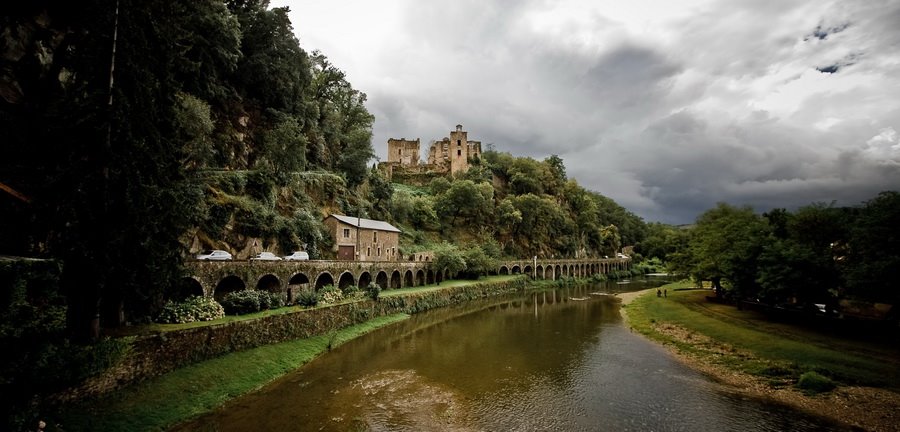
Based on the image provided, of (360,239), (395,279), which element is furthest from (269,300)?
(395,279)

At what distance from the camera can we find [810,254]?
26828mm

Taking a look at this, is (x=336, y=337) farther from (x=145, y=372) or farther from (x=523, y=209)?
(x=523, y=209)

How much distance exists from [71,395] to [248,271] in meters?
12.6

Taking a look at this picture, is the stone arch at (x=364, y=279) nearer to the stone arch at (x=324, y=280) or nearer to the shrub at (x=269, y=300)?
the stone arch at (x=324, y=280)

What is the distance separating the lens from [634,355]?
23656 mm

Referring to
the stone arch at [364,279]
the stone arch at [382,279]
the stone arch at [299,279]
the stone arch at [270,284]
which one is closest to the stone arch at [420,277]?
the stone arch at [382,279]

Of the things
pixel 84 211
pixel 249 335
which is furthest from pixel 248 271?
pixel 84 211

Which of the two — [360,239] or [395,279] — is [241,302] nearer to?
[360,239]

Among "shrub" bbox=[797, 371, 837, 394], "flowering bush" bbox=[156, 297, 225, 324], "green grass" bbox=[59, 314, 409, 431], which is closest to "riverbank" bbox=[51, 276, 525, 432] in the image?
"green grass" bbox=[59, 314, 409, 431]

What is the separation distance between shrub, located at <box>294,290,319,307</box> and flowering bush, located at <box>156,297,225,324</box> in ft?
18.8

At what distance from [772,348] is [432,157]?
81895 mm

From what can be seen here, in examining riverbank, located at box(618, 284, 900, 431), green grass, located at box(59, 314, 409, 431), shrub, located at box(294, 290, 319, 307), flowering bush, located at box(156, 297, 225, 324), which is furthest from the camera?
shrub, located at box(294, 290, 319, 307)

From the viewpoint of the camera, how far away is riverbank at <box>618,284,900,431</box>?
1517 centimetres

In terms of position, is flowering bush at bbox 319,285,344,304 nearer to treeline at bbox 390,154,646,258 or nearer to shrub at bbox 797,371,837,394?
treeline at bbox 390,154,646,258
